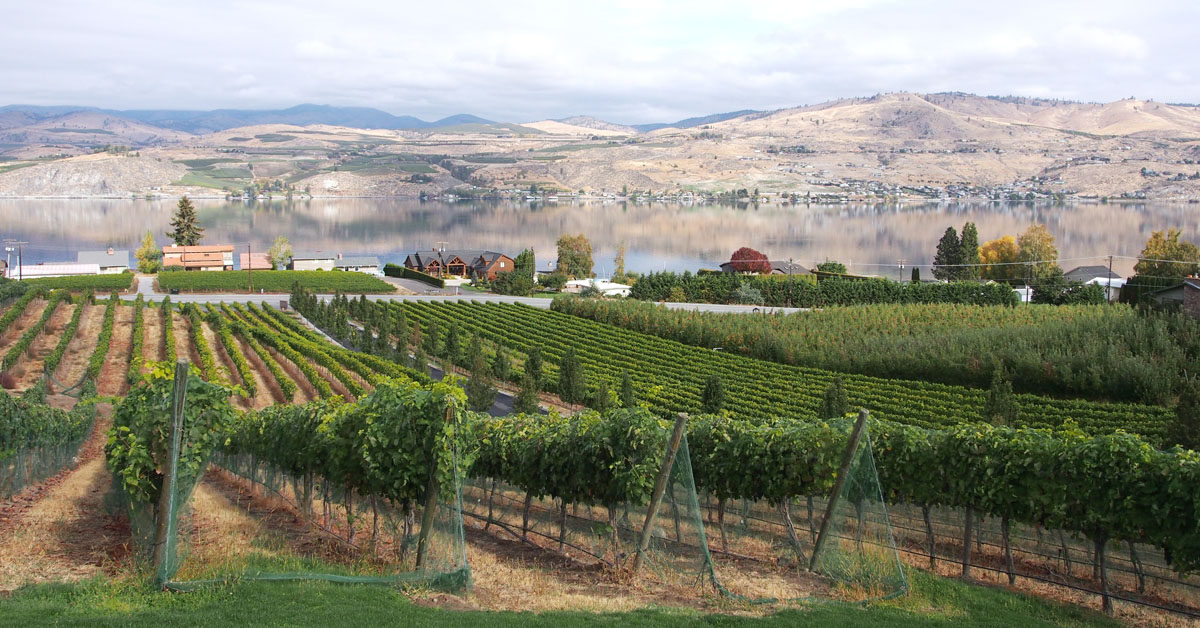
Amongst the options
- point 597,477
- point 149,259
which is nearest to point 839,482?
point 597,477

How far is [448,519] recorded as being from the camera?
887 centimetres

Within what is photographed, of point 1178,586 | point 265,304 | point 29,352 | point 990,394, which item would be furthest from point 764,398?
point 265,304

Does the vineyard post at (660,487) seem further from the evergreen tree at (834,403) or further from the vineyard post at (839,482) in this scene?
the evergreen tree at (834,403)

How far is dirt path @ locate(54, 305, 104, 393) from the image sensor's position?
102 ft

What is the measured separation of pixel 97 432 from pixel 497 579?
1373 cm

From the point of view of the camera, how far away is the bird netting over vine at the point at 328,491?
8.46 metres

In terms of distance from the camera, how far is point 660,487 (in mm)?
9047

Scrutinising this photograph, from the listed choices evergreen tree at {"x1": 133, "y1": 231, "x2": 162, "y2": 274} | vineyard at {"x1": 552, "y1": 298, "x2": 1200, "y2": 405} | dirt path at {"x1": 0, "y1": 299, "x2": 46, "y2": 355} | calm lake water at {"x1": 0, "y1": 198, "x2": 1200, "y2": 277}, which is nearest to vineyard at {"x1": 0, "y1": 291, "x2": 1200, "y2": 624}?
vineyard at {"x1": 552, "y1": 298, "x2": 1200, "y2": 405}

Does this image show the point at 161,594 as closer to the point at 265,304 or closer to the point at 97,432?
the point at 97,432

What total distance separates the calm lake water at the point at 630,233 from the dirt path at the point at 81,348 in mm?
61238

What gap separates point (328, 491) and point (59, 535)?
295cm

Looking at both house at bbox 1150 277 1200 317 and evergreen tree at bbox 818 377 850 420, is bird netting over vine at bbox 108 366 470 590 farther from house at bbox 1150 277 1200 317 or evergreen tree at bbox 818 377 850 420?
house at bbox 1150 277 1200 317

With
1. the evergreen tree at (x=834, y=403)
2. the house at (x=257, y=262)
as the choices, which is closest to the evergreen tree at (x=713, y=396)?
the evergreen tree at (x=834, y=403)

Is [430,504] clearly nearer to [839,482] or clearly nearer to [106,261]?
[839,482]
